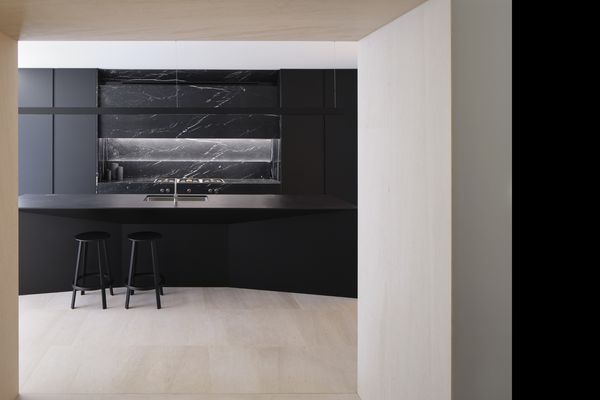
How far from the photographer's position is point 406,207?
2516mm

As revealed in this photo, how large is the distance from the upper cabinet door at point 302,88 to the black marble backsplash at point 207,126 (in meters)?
0.33

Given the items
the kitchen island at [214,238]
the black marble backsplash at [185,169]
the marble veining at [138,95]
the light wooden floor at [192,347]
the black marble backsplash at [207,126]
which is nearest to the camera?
the light wooden floor at [192,347]

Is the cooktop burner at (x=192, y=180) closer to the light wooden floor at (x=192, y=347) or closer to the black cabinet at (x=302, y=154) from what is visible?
the black cabinet at (x=302, y=154)

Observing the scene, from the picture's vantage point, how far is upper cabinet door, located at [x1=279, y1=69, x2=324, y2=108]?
25.5 ft

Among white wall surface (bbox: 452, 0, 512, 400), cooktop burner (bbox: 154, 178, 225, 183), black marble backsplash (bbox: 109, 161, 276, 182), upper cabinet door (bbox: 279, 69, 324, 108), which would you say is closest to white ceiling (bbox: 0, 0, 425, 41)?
white wall surface (bbox: 452, 0, 512, 400)

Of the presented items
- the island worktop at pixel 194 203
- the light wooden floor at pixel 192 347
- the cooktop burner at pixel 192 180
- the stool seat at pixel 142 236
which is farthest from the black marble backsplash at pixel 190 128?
the light wooden floor at pixel 192 347

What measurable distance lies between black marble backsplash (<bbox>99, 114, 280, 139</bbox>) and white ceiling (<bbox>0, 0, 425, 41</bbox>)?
196 inches

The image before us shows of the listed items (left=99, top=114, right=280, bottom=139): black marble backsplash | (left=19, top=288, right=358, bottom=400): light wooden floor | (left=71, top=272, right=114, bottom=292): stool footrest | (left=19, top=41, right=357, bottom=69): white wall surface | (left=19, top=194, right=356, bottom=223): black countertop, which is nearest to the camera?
(left=19, top=288, right=358, bottom=400): light wooden floor

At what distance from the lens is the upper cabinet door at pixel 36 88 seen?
25.3ft

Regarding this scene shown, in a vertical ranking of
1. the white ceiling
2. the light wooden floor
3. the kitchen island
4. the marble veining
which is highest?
the marble veining

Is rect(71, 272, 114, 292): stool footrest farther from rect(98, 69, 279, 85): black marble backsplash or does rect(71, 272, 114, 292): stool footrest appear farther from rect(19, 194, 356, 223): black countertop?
rect(98, 69, 279, 85): black marble backsplash

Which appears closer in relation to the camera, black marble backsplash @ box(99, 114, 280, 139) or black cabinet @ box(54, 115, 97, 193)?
black cabinet @ box(54, 115, 97, 193)
